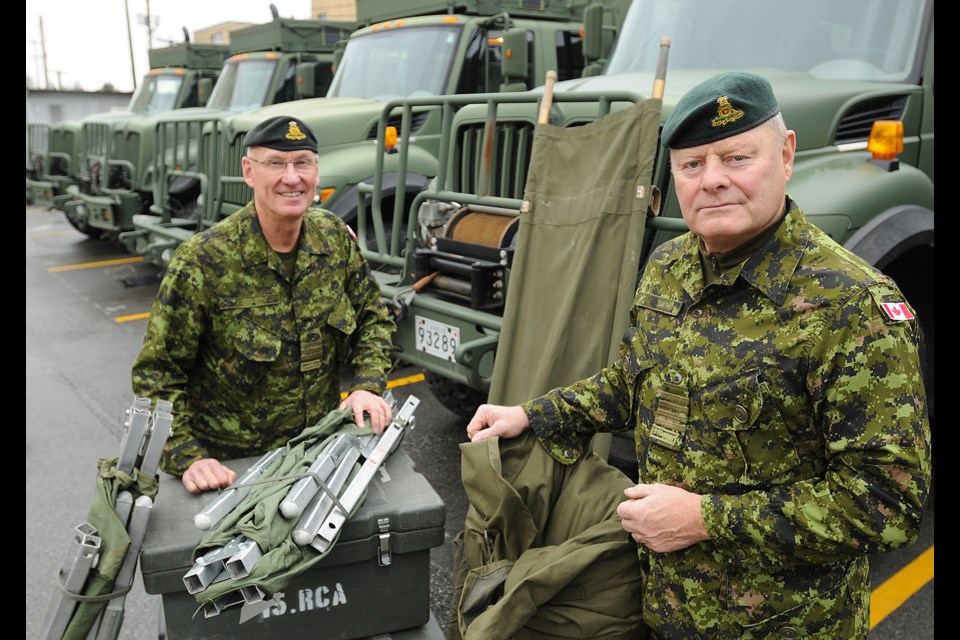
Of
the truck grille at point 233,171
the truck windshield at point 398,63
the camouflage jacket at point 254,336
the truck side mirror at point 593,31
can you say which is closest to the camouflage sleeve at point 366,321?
the camouflage jacket at point 254,336

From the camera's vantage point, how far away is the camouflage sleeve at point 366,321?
2.67m

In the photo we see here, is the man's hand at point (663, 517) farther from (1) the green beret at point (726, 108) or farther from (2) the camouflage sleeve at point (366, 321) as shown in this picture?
(2) the camouflage sleeve at point (366, 321)

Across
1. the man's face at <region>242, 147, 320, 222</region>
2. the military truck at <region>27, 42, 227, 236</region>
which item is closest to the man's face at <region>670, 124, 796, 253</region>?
the man's face at <region>242, 147, 320, 222</region>

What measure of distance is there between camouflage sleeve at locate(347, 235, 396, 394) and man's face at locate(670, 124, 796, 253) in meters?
1.41

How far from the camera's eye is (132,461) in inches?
71.2

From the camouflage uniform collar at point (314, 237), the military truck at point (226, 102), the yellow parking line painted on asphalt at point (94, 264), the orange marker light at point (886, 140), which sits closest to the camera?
the camouflage uniform collar at point (314, 237)

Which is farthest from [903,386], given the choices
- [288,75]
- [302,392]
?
[288,75]

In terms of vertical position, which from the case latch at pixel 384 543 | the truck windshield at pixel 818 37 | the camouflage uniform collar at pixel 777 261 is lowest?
the case latch at pixel 384 543

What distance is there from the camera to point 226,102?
9852mm

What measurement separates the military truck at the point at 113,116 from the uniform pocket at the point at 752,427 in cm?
1121

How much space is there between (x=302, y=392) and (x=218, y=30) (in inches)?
1875

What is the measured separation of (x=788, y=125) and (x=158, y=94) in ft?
37.7

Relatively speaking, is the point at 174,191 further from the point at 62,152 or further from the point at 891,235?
the point at 891,235

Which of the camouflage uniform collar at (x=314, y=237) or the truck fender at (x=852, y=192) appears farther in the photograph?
the truck fender at (x=852, y=192)
